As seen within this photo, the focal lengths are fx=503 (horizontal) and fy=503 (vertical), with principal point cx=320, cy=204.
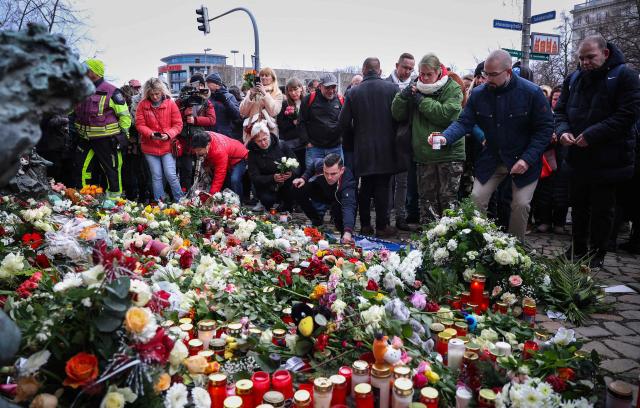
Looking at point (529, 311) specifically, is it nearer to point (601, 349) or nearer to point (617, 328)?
point (601, 349)

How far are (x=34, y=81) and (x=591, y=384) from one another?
239 cm

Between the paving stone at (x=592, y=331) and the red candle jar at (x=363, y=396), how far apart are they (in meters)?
2.00

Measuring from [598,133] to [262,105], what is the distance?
14.2 ft

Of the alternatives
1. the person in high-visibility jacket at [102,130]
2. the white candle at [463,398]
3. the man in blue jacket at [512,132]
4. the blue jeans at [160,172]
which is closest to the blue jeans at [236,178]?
the blue jeans at [160,172]

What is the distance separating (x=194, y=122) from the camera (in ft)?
23.9

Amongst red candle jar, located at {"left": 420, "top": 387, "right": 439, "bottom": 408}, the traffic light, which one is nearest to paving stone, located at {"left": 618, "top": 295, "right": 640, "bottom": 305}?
red candle jar, located at {"left": 420, "top": 387, "right": 439, "bottom": 408}

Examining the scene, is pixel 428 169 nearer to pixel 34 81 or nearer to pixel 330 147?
pixel 330 147

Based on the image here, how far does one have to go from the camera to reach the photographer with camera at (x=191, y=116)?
726 centimetres

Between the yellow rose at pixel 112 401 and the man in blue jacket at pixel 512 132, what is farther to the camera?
the man in blue jacket at pixel 512 132

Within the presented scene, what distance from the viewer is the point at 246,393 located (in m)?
2.00

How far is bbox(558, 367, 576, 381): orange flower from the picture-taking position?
218cm

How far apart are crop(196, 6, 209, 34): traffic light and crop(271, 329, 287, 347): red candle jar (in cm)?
1691

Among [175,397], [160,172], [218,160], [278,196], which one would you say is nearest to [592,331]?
[175,397]

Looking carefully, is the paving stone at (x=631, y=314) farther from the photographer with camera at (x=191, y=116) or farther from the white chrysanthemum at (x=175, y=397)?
the photographer with camera at (x=191, y=116)
